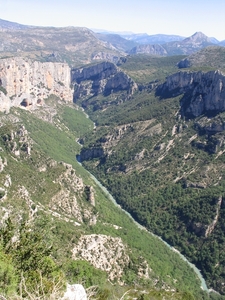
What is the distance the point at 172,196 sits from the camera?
129 metres

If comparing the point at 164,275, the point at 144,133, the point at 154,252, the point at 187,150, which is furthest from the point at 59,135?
the point at 164,275

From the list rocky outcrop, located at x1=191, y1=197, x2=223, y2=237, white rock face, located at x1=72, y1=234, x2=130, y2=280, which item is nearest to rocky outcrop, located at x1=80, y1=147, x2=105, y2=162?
rocky outcrop, located at x1=191, y1=197, x2=223, y2=237

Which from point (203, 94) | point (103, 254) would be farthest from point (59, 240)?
point (203, 94)

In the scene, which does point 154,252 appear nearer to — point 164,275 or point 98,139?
point 164,275

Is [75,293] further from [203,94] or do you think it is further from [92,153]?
[203,94]

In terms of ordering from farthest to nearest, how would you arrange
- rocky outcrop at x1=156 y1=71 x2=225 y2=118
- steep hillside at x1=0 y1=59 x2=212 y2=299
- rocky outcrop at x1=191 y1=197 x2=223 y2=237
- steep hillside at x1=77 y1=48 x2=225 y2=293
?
rocky outcrop at x1=156 y1=71 x2=225 y2=118 < steep hillside at x1=77 y1=48 x2=225 y2=293 < rocky outcrop at x1=191 y1=197 x2=223 y2=237 < steep hillside at x1=0 y1=59 x2=212 y2=299

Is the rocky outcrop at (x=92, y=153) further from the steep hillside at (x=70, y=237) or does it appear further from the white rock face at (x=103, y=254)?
the white rock face at (x=103, y=254)

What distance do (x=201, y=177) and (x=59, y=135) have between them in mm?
84327

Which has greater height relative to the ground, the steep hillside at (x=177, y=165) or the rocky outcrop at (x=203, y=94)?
the rocky outcrop at (x=203, y=94)

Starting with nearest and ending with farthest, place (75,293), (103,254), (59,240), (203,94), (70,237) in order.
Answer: (75,293), (59,240), (103,254), (70,237), (203,94)

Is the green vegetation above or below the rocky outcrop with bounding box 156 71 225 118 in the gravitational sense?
below

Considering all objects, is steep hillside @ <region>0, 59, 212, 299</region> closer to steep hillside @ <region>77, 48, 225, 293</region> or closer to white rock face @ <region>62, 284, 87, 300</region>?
white rock face @ <region>62, 284, 87, 300</region>

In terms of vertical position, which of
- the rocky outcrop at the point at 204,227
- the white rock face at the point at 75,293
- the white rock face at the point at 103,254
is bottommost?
the rocky outcrop at the point at 204,227

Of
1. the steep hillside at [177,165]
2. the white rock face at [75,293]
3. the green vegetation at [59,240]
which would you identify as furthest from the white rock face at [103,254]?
the white rock face at [75,293]
